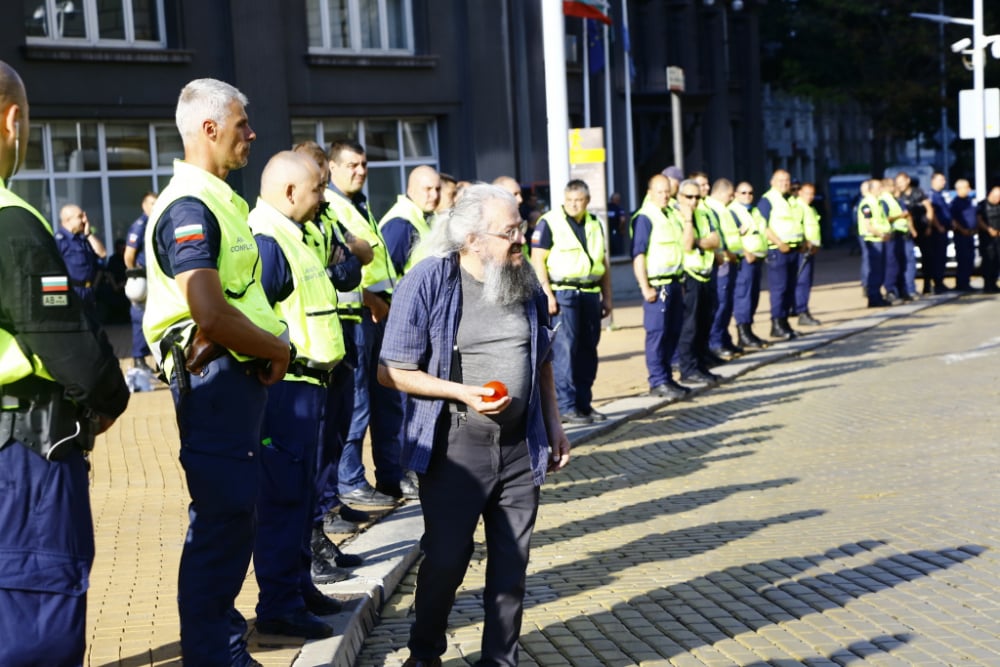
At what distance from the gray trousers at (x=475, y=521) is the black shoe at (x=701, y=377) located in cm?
933

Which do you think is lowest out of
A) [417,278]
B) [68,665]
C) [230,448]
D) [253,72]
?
[68,665]

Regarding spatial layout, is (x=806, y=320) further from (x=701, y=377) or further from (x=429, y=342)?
(x=429, y=342)

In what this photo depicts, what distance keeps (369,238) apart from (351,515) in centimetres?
158

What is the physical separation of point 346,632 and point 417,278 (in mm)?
1436

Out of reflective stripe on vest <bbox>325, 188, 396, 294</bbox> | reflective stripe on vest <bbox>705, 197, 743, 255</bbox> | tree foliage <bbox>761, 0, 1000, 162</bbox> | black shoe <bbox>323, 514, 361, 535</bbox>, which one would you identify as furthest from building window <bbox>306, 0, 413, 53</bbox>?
tree foliage <bbox>761, 0, 1000, 162</bbox>

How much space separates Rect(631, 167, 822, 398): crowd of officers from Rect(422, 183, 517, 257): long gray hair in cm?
771

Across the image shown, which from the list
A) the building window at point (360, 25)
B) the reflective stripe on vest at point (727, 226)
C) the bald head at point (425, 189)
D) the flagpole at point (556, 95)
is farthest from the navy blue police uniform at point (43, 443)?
the building window at point (360, 25)

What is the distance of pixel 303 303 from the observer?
239 inches

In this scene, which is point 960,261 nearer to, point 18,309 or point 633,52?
point 633,52

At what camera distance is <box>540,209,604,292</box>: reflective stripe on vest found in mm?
11828

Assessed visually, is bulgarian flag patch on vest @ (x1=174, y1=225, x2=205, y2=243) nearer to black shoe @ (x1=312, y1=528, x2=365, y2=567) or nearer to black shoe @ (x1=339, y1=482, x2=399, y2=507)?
black shoe @ (x1=312, y1=528, x2=365, y2=567)

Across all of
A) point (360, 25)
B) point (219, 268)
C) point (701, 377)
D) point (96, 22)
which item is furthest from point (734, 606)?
point (360, 25)

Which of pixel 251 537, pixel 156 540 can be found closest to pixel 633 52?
pixel 156 540

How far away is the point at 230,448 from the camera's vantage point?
4.64 metres
